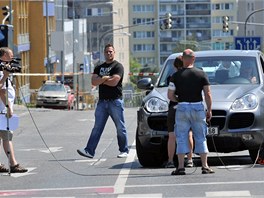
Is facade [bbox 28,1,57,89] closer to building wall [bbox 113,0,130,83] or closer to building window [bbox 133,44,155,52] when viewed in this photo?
building wall [bbox 113,0,130,83]

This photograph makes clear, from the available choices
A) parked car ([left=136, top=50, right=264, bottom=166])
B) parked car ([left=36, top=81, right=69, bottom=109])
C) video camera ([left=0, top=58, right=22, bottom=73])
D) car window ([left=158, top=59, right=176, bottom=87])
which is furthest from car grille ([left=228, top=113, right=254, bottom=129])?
parked car ([left=36, top=81, right=69, bottom=109])

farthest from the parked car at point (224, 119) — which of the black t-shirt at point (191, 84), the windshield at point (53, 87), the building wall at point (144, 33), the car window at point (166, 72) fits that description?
the building wall at point (144, 33)

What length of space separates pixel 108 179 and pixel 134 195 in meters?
2.00

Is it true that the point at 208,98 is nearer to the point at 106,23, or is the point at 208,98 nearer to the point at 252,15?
the point at 252,15

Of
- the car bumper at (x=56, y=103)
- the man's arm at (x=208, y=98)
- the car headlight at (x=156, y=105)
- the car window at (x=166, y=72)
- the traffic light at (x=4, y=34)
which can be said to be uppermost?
the traffic light at (x=4, y=34)

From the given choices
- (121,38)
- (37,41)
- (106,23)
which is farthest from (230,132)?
(106,23)

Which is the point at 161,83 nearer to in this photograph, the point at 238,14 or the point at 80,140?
the point at 80,140

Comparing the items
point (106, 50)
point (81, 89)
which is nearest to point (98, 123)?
point (106, 50)

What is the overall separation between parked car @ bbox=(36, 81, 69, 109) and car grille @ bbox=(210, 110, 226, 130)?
136 ft

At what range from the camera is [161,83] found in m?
16.8

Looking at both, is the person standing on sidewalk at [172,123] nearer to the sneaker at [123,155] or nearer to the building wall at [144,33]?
the sneaker at [123,155]

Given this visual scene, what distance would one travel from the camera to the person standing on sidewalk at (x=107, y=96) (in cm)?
1738

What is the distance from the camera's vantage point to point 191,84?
47.0 feet

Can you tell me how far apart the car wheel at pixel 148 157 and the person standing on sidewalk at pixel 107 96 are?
1563mm
